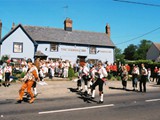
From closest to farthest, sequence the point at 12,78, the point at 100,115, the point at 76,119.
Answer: the point at 76,119 → the point at 100,115 → the point at 12,78

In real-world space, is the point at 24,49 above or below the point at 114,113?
above

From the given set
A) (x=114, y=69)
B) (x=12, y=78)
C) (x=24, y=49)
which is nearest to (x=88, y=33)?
(x=24, y=49)

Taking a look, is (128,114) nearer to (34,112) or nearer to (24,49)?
(34,112)

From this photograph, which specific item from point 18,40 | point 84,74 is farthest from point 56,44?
point 84,74

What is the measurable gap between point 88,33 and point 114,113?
116 feet

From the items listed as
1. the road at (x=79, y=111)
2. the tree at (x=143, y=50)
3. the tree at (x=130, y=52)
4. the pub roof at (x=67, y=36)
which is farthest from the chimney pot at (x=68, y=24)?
the tree at (x=130, y=52)

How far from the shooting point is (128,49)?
11388 cm

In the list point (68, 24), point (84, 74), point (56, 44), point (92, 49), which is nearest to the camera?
point (84, 74)

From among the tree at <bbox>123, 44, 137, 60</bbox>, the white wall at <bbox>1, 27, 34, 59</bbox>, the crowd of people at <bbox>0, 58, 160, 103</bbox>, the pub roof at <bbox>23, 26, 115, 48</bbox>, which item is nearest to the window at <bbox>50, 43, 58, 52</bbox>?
the pub roof at <bbox>23, 26, 115, 48</bbox>

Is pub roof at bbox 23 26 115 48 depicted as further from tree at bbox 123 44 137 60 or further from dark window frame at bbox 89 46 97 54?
tree at bbox 123 44 137 60

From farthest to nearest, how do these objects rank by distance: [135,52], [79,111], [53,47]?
[135,52] → [53,47] → [79,111]

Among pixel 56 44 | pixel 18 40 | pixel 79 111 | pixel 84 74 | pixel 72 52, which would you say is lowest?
pixel 79 111

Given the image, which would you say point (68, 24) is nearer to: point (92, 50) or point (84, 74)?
point (92, 50)

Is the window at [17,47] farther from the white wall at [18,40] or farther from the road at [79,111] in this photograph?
the road at [79,111]
